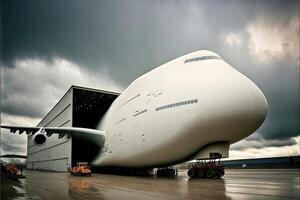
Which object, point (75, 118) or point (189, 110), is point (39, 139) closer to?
point (189, 110)

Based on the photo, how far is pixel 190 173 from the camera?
26453 mm

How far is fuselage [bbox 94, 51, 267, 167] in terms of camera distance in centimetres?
2180

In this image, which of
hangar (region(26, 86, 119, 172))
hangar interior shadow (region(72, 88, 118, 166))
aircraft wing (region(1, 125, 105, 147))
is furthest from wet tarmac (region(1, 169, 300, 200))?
hangar (region(26, 86, 119, 172))

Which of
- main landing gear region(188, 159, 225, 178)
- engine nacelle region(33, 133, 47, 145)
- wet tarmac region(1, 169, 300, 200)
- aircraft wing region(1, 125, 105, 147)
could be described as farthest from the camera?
aircraft wing region(1, 125, 105, 147)

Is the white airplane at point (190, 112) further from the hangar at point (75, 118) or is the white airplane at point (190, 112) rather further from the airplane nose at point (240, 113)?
the hangar at point (75, 118)

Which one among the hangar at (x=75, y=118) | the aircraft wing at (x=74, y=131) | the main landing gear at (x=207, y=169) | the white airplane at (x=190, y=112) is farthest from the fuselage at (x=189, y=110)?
the hangar at (x=75, y=118)

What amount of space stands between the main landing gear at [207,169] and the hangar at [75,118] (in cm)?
1878

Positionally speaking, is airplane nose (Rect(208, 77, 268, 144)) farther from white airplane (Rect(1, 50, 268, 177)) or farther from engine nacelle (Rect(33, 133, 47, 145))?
engine nacelle (Rect(33, 133, 47, 145))

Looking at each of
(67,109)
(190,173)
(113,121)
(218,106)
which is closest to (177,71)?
(218,106)

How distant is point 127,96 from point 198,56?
9.99 m

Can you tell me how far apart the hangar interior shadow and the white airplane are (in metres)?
15.4

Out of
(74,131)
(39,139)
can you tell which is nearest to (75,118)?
(74,131)

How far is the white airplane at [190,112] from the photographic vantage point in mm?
21828

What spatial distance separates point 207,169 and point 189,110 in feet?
18.0
